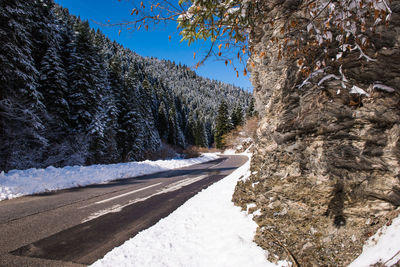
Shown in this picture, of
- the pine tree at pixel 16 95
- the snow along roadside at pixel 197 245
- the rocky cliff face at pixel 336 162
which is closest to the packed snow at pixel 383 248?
the rocky cliff face at pixel 336 162

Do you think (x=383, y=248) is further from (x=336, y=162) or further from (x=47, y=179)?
(x=47, y=179)

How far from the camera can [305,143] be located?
2.62 m

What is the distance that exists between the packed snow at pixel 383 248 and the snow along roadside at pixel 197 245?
2.66ft

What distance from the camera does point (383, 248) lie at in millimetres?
1640

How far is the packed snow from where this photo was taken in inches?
58.5

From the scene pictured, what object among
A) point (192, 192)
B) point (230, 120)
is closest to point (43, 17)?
point (192, 192)

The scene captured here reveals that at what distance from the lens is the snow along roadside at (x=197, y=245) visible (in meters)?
2.57

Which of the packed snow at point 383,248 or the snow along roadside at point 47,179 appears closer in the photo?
the packed snow at point 383,248

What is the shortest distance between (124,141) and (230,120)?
33159mm

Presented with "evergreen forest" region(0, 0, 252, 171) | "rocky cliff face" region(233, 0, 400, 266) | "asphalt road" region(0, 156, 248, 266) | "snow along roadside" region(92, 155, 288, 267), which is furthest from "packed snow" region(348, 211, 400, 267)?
"asphalt road" region(0, 156, 248, 266)

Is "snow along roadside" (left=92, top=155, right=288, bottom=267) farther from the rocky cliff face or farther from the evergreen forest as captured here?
the evergreen forest

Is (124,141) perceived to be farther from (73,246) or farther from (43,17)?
(73,246)

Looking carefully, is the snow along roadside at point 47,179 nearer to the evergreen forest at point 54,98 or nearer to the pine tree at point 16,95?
the pine tree at point 16,95

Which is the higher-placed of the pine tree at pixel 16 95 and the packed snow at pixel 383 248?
the pine tree at pixel 16 95
